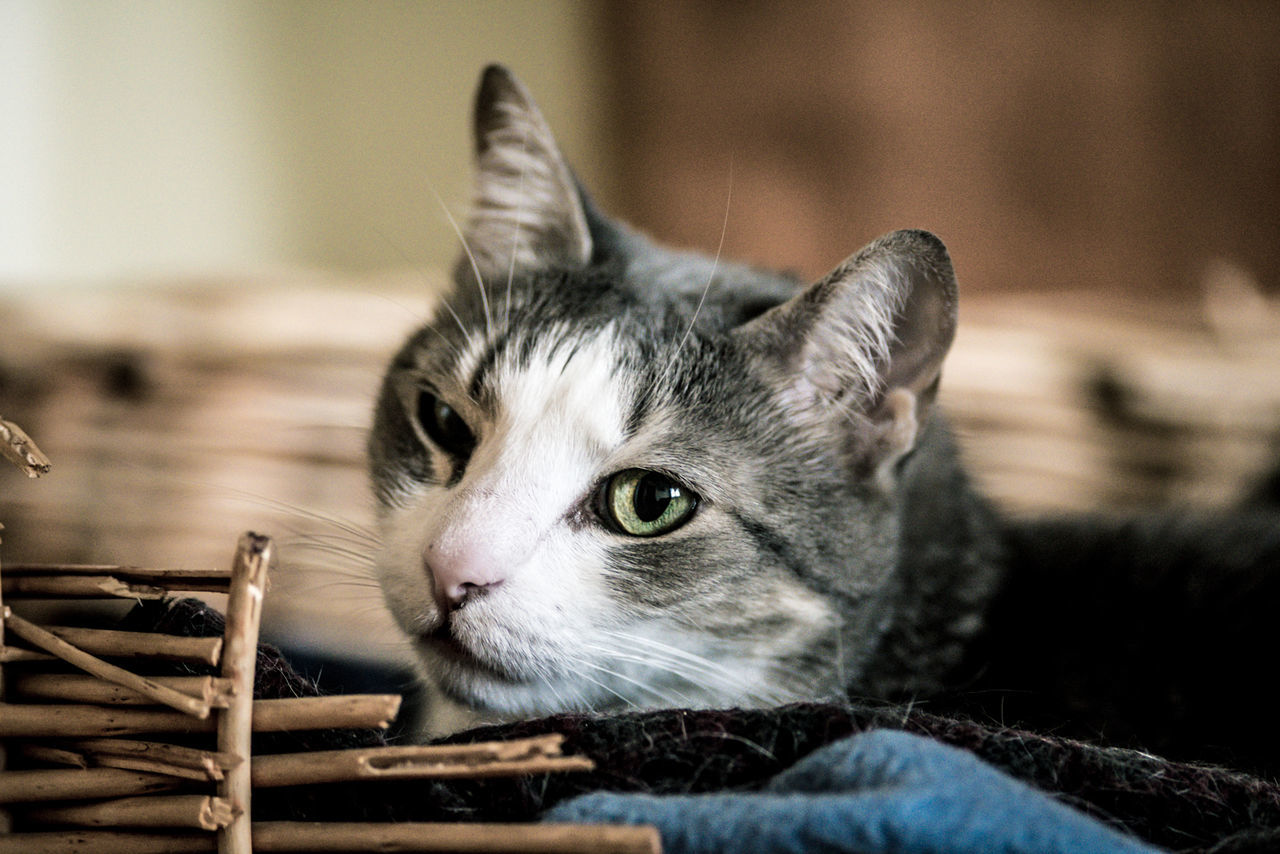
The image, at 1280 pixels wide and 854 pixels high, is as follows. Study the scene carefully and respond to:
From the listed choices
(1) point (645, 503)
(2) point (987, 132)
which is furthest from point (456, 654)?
(2) point (987, 132)

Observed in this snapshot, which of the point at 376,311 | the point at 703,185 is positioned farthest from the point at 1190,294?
the point at 376,311

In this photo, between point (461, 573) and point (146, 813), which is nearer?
point (146, 813)

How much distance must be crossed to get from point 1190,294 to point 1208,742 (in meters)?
1.31

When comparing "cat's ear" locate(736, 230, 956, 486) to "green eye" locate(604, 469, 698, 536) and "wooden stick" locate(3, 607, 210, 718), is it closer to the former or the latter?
"green eye" locate(604, 469, 698, 536)

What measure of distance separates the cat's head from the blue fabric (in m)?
0.24

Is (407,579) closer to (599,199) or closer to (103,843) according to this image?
(103,843)

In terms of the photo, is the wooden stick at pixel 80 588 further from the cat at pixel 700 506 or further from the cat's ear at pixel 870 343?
the cat's ear at pixel 870 343

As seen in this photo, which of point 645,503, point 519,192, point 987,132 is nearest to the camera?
point 645,503

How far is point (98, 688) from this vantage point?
21.5 inches

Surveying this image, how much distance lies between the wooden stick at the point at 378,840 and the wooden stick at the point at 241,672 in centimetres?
2

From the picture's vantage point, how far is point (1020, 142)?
6.53 feet

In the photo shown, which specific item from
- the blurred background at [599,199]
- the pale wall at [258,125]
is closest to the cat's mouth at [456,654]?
the blurred background at [599,199]

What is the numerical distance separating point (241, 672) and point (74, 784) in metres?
0.13

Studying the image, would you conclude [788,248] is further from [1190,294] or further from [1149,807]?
[1149,807]
